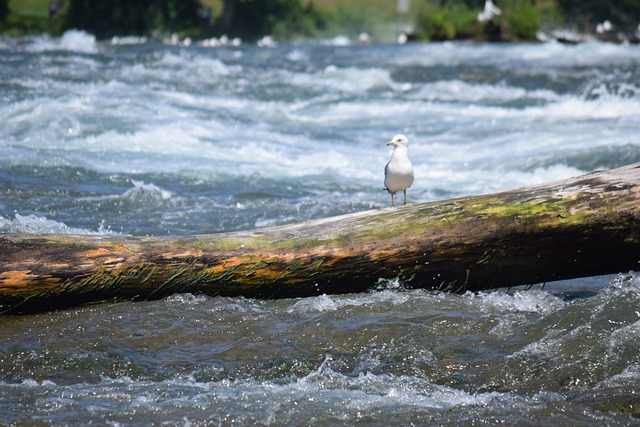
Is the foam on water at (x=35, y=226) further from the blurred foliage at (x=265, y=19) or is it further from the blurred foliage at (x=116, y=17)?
the blurred foliage at (x=265, y=19)

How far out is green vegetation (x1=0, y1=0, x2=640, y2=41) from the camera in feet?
130

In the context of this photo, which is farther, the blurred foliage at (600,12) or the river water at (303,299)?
the blurred foliage at (600,12)

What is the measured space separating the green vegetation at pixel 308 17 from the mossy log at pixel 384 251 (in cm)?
3311

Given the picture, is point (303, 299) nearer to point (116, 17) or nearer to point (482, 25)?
point (482, 25)

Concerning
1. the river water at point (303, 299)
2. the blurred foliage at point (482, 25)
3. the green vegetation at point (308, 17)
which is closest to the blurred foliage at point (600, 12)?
the green vegetation at point (308, 17)

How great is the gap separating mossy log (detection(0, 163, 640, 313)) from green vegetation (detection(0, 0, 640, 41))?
3311 cm

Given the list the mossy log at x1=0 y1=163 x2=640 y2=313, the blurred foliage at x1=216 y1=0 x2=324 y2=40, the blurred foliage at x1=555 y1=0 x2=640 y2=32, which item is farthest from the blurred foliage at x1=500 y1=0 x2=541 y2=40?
the mossy log at x1=0 y1=163 x2=640 y2=313

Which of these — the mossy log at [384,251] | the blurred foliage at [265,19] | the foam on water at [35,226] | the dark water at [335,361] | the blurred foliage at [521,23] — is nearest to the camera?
the dark water at [335,361]

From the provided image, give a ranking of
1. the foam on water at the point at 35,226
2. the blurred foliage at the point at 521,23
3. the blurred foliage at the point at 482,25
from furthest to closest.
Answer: the blurred foliage at the point at 482,25 → the blurred foliage at the point at 521,23 → the foam on water at the point at 35,226

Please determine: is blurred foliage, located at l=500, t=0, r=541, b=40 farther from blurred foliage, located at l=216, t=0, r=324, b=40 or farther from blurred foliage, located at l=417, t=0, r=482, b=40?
blurred foliage, located at l=216, t=0, r=324, b=40

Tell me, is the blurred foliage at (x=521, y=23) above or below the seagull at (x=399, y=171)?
above

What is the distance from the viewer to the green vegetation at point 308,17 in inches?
1559

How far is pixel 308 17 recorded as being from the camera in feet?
223

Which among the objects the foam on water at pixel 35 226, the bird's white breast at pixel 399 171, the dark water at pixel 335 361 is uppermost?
the bird's white breast at pixel 399 171
